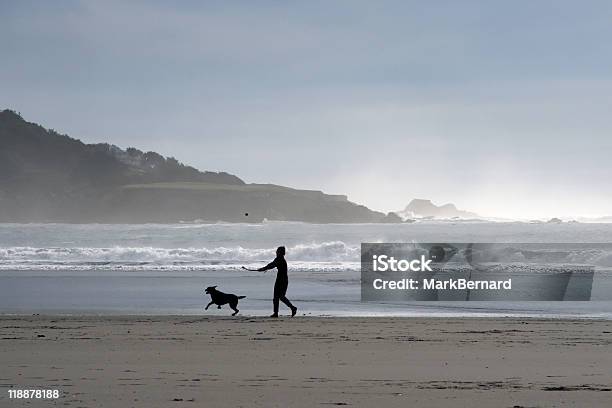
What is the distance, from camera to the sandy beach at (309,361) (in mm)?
8680

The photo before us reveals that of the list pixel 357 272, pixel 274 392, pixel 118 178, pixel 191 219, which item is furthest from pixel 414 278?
pixel 118 178

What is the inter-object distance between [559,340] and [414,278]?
14.9 metres

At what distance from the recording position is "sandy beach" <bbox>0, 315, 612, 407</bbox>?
8680 millimetres

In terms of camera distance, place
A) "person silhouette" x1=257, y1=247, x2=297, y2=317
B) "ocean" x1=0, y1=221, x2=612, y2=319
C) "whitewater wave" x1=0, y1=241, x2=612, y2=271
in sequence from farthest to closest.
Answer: "whitewater wave" x1=0, y1=241, x2=612, y2=271, "ocean" x1=0, y1=221, x2=612, y2=319, "person silhouette" x1=257, y1=247, x2=297, y2=317

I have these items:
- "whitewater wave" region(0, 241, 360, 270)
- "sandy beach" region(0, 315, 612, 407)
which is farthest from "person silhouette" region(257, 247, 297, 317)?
"whitewater wave" region(0, 241, 360, 270)

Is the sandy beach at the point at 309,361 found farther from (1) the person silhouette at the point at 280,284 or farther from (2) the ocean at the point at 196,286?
(2) the ocean at the point at 196,286

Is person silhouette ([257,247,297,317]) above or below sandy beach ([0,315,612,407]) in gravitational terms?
above

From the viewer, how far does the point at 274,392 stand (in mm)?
8922

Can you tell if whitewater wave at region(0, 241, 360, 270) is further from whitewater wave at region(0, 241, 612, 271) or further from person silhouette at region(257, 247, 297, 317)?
person silhouette at region(257, 247, 297, 317)

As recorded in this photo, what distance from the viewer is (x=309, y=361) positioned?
11062 mm

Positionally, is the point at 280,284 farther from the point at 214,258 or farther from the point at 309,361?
the point at 214,258

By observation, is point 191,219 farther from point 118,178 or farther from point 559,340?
point 559,340

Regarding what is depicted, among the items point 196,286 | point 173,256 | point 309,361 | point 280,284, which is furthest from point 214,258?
point 309,361

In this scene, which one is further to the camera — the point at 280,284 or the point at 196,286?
the point at 196,286
